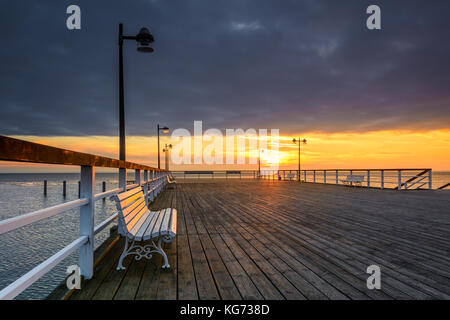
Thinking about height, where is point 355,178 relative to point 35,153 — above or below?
below

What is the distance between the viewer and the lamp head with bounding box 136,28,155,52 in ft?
19.6

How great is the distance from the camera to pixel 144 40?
6.02 metres

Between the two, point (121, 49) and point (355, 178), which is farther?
point (355, 178)

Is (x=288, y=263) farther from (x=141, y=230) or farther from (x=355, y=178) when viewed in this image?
(x=355, y=178)

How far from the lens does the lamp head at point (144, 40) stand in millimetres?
5977

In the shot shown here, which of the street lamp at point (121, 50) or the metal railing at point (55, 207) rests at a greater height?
the street lamp at point (121, 50)

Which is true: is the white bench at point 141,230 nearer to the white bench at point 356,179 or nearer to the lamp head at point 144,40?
the lamp head at point 144,40

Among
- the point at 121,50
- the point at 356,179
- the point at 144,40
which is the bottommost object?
the point at 356,179

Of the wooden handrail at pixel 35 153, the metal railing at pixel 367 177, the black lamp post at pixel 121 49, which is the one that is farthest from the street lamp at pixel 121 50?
the metal railing at pixel 367 177

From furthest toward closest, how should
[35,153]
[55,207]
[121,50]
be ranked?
[121,50] → [55,207] → [35,153]

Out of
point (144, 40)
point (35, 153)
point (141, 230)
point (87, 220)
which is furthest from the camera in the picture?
point (144, 40)

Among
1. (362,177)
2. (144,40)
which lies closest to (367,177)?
(362,177)

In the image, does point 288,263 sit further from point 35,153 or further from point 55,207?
point 35,153
